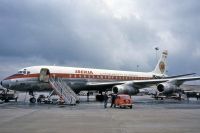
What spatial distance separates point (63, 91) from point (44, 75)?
3.56 metres

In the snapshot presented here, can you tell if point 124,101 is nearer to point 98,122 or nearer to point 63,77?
point 63,77

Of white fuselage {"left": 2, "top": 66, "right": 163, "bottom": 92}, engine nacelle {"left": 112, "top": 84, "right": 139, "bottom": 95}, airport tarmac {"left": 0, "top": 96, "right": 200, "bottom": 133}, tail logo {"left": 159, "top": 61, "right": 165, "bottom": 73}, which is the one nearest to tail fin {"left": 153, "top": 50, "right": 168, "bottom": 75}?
tail logo {"left": 159, "top": 61, "right": 165, "bottom": 73}

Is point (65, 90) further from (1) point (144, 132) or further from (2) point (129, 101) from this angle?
(1) point (144, 132)

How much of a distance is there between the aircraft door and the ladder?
517mm

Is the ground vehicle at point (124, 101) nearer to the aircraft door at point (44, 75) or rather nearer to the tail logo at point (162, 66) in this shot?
the aircraft door at point (44, 75)

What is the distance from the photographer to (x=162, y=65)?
217 ft

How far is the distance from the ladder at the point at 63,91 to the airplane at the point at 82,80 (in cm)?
77

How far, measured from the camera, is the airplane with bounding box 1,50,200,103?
3903 cm

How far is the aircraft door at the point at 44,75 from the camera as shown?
39.3m

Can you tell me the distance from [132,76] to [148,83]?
24.6ft

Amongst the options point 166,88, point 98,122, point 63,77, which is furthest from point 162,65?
point 98,122

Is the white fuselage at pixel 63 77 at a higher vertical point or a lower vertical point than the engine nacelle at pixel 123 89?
higher

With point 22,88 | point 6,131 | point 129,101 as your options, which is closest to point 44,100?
point 22,88

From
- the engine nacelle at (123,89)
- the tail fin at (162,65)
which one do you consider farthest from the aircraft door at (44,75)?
the tail fin at (162,65)
